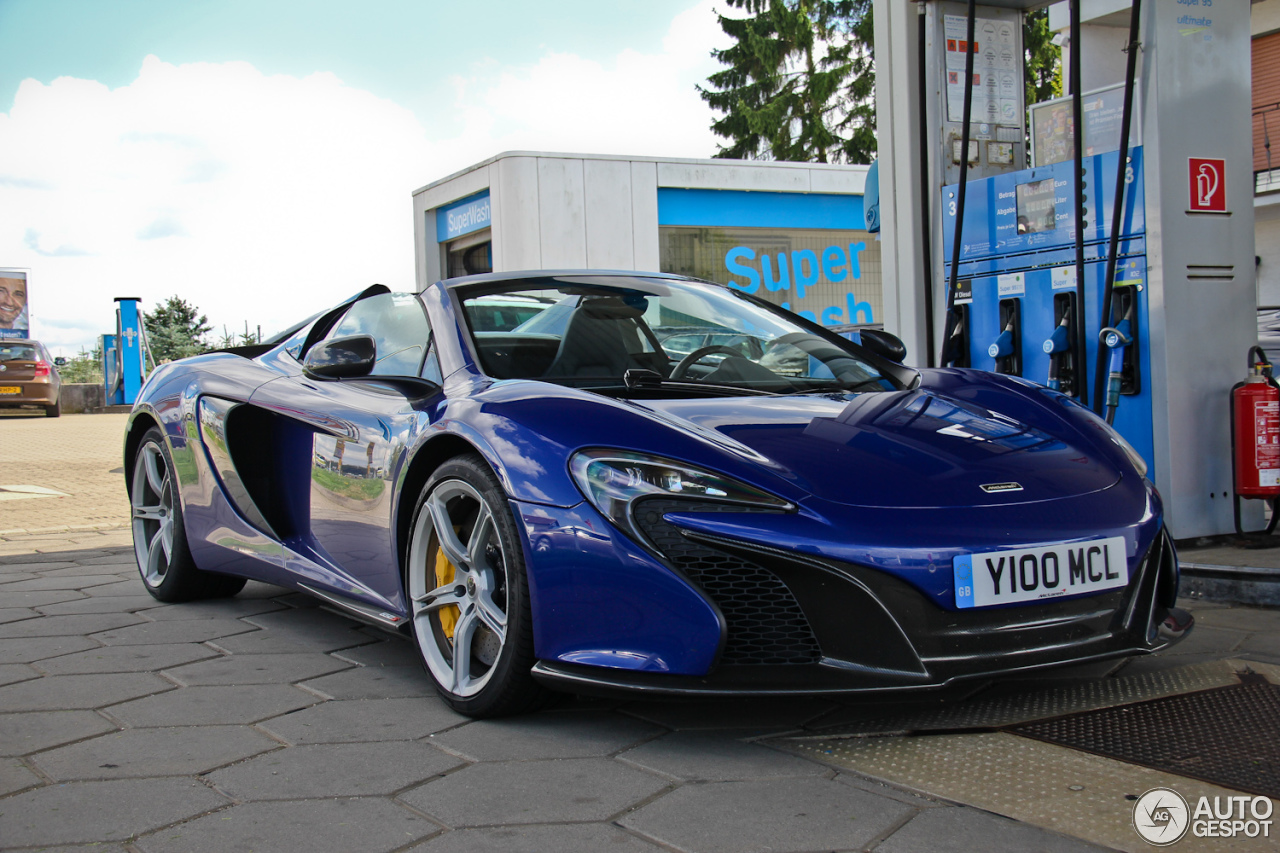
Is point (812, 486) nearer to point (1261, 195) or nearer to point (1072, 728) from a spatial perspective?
point (1072, 728)

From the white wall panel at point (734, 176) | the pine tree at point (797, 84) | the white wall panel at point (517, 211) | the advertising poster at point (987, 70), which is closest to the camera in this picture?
the advertising poster at point (987, 70)

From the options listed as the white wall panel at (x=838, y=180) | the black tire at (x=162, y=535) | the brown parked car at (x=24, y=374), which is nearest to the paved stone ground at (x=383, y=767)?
the black tire at (x=162, y=535)

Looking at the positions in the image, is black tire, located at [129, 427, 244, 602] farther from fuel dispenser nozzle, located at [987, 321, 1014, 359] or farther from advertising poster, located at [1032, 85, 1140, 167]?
advertising poster, located at [1032, 85, 1140, 167]

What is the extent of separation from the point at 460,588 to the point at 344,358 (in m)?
0.73

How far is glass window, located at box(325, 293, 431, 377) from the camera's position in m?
3.12

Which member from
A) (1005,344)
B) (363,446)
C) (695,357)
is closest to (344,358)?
(363,446)

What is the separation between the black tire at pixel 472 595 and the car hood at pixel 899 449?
429mm

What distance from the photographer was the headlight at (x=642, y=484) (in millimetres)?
2193

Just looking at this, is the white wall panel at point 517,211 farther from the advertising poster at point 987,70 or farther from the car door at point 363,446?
the car door at point 363,446

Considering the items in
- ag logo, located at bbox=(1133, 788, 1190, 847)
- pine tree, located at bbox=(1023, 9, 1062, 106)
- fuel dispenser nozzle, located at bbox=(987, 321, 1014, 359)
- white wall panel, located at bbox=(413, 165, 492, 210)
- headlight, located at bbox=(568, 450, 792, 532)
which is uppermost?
pine tree, located at bbox=(1023, 9, 1062, 106)

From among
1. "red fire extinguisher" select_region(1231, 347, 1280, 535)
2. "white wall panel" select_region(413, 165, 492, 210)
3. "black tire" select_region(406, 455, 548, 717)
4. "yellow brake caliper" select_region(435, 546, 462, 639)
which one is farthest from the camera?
Result: "white wall panel" select_region(413, 165, 492, 210)

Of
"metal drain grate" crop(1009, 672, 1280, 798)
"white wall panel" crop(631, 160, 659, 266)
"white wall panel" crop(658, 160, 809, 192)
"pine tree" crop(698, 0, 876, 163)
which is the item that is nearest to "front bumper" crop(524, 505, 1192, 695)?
"metal drain grate" crop(1009, 672, 1280, 798)

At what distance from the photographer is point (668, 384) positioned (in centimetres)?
283

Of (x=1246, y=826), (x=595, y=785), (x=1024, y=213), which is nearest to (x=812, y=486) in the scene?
(x=595, y=785)
